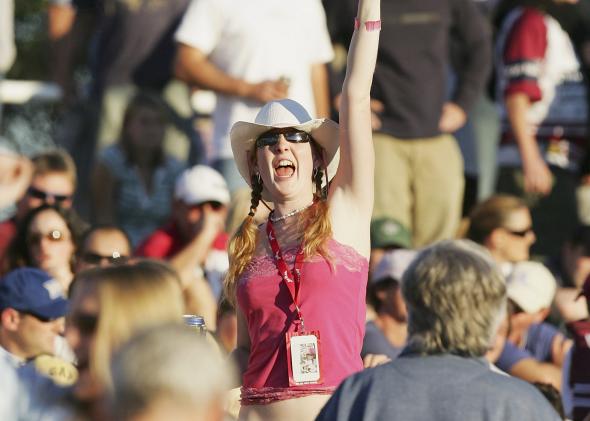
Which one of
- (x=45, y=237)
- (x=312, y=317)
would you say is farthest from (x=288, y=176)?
(x=45, y=237)

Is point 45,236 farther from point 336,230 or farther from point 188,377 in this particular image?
point 188,377

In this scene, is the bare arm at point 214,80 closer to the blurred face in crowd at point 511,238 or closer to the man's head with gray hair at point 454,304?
the blurred face in crowd at point 511,238

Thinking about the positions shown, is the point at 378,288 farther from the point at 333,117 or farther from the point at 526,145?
the point at 526,145

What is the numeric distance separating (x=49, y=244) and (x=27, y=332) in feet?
5.28

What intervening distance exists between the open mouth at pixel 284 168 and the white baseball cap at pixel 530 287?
3195 millimetres

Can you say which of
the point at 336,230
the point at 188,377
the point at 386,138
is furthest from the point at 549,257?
the point at 188,377

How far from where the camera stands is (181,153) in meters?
9.77

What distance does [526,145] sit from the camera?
9.88 metres

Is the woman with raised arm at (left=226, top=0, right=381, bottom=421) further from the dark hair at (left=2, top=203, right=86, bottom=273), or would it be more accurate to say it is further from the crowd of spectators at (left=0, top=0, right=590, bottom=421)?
the dark hair at (left=2, top=203, right=86, bottom=273)

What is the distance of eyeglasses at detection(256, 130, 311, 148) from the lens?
549cm

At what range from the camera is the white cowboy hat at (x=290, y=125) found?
5484 mm

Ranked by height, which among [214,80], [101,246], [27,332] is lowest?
[27,332]

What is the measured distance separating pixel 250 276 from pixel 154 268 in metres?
1.33

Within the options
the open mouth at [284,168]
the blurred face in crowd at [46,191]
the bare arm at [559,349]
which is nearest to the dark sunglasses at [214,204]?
the blurred face in crowd at [46,191]
